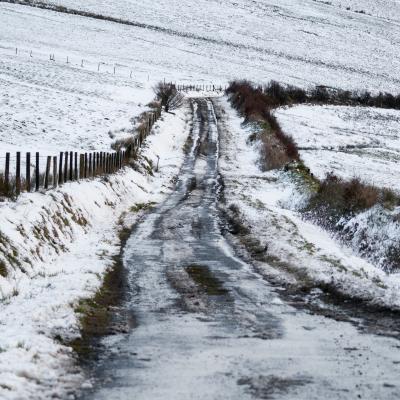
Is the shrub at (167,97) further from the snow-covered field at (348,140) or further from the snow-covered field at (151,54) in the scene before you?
the snow-covered field at (348,140)

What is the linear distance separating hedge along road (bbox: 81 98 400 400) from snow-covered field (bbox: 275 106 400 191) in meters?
14.6

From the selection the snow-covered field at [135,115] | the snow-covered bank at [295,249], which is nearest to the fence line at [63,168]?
the snow-covered field at [135,115]

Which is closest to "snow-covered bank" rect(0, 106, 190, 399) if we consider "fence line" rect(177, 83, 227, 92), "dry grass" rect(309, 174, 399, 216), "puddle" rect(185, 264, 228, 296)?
"puddle" rect(185, 264, 228, 296)

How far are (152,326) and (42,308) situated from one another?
1496 millimetres

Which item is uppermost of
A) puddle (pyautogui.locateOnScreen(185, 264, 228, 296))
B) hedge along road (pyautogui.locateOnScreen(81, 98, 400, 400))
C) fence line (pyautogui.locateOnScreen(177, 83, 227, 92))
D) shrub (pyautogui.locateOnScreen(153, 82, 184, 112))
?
fence line (pyautogui.locateOnScreen(177, 83, 227, 92))

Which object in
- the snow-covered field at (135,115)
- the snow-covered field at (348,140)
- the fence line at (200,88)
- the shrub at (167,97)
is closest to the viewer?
the snow-covered field at (135,115)

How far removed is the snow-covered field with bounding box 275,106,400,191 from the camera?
2955cm

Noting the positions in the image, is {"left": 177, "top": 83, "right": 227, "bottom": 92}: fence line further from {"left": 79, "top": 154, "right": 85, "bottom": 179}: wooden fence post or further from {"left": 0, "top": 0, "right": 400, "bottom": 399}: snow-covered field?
{"left": 79, "top": 154, "right": 85, "bottom": 179}: wooden fence post

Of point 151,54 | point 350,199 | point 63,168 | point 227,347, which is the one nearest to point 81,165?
point 63,168

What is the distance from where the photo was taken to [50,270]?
10.9 metres

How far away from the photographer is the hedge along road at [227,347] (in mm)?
5887

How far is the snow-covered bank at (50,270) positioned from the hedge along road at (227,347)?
558mm

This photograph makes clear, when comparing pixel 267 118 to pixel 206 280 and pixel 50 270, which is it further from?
pixel 50 270

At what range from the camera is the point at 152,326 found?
797 centimetres
